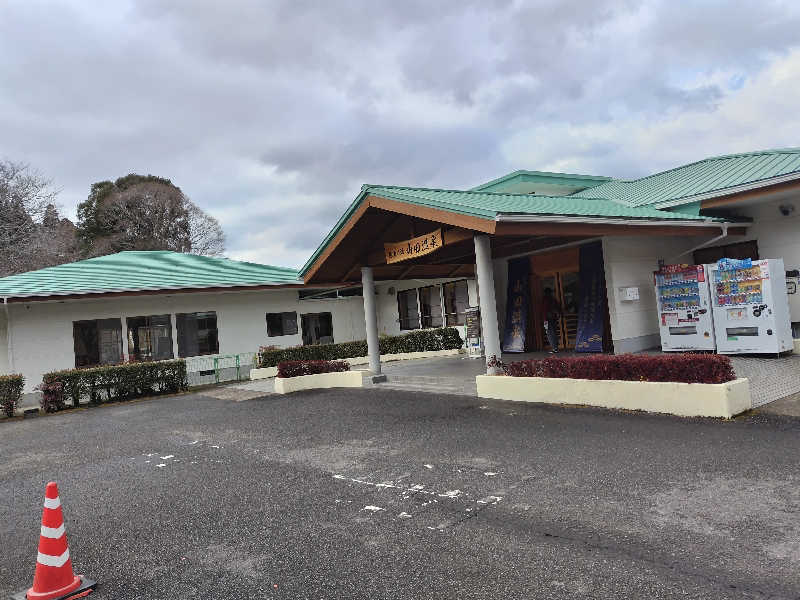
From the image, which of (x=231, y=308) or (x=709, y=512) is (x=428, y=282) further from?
(x=709, y=512)

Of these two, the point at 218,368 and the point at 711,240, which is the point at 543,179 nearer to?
the point at 711,240

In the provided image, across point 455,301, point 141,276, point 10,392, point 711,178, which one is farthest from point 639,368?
point 141,276

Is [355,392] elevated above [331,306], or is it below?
below

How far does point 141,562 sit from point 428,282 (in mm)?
16313

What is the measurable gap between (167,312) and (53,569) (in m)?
15.9

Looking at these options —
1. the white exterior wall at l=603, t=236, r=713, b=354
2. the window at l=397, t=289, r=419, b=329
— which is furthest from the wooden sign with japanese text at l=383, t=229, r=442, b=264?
the window at l=397, t=289, r=419, b=329

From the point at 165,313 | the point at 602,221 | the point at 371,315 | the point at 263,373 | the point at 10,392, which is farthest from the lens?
the point at 165,313

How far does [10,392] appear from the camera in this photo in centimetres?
1359

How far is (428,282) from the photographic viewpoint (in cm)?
1989

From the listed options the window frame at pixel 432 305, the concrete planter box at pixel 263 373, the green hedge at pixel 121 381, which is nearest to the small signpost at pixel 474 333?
the window frame at pixel 432 305

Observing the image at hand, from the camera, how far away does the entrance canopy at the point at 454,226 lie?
853 cm

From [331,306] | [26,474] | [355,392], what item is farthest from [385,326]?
[26,474]

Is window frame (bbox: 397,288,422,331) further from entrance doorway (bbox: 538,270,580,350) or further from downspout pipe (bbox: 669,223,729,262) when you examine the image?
downspout pipe (bbox: 669,223,729,262)

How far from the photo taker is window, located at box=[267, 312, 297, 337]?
805 inches
